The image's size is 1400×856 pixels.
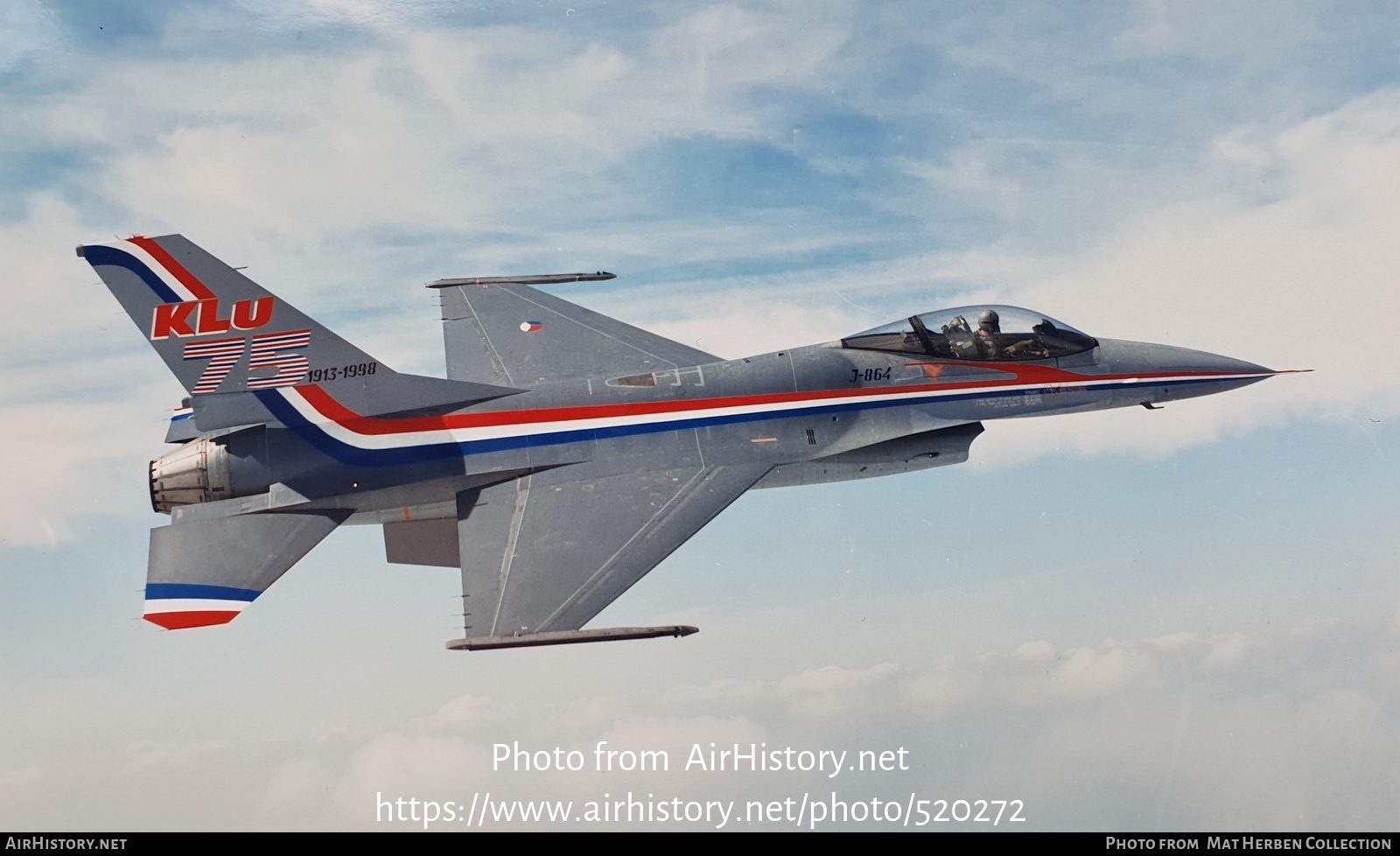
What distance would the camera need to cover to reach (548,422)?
13734 millimetres

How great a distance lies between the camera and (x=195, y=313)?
13328mm

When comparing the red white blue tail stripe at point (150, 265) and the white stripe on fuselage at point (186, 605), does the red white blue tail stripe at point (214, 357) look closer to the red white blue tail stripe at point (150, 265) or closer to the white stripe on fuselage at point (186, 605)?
the red white blue tail stripe at point (150, 265)

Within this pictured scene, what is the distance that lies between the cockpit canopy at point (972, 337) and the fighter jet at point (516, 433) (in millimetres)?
23

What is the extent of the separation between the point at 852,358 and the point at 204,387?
22.7 ft

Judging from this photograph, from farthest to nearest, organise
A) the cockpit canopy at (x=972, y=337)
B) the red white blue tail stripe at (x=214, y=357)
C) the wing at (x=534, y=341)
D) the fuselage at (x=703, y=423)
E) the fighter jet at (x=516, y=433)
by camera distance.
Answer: the wing at (x=534, y=341) < the cockpit canopy at (x=972, y=337) < the fuselage at (x=703, y=423) < the red white blue tail stripe at (x=214, y=357) < the fighter jet at (x=516, y=433)

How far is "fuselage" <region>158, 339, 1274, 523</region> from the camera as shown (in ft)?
44.0

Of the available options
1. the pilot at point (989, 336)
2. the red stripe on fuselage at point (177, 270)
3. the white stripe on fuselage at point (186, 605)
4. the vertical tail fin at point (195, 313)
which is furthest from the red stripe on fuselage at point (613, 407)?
the white stripe on fuselage at point (186, 605)

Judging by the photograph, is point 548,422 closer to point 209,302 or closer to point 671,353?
point 671,353

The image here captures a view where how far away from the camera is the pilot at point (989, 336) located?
14320 millimetres

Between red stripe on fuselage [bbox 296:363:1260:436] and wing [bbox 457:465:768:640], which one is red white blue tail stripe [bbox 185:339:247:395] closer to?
red stripe on fuselage [bbox 296:363:1260:436]

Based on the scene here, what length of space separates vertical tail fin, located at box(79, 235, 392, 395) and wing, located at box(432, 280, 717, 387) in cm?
248

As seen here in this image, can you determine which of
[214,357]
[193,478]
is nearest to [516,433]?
[214,357]

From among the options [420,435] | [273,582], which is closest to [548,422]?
[420,435]

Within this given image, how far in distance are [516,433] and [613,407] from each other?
108 centimetres
